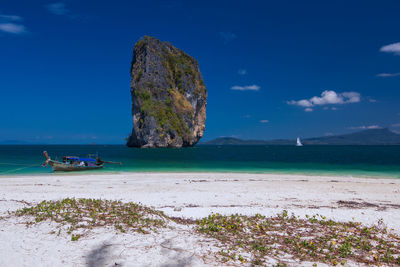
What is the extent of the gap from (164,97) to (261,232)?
102m

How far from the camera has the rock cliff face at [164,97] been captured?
3954 inches

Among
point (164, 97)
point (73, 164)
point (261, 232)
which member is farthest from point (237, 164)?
point (164, 97)

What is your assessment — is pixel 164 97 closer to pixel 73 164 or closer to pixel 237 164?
pixel 237 164

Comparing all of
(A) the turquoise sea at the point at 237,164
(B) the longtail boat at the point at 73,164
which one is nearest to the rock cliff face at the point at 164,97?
(A) the turquoise sea at the point at 237,164

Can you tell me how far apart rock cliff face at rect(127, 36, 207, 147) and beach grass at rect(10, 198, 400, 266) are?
302 ft

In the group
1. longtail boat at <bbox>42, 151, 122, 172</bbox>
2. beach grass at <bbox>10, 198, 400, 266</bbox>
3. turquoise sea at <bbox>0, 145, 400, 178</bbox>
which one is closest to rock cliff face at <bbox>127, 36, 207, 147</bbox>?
turquoise sea at <bbox>0, 145, 400, 178</bbox>

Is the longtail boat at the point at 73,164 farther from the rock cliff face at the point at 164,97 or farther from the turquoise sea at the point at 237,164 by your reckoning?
the rock cliff face at the point at 164,97

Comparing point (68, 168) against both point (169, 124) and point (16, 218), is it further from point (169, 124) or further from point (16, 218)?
point (169, 124)

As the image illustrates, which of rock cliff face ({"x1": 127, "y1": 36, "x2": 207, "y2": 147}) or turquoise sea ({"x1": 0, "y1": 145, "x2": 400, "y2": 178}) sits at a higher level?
rock cliff face ({"x1": 127, "y1": 36, "x2": 207, "y2": 147})

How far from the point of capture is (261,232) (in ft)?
23.6

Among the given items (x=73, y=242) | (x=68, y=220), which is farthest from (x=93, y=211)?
(x=73, y=242)

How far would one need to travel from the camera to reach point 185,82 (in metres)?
117

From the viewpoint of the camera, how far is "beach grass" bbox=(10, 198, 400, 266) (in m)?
5.79

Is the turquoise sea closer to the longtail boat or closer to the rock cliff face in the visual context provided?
the longtail boat
